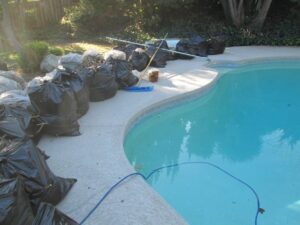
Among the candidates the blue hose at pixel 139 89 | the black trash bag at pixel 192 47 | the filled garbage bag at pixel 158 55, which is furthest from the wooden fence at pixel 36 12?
the blue hose at pixel 139 89

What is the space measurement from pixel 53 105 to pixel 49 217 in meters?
1.87

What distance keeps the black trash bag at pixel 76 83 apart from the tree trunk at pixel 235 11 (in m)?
7.45

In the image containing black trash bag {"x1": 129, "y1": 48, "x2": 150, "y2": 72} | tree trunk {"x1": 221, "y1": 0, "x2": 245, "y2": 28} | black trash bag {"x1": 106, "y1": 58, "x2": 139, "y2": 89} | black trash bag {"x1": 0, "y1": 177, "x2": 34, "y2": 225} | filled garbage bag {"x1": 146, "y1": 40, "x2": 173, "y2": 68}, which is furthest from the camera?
tree trunk {"x1": 221, "y1": 0, "x2": 245, "y2": 28}

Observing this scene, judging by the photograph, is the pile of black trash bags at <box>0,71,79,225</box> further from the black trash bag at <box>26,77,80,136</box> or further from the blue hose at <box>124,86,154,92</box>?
the blue hose at <box>124,86,154,92</box>

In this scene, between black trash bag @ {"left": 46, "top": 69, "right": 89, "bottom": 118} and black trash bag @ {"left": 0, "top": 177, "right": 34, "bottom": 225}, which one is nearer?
black trash bag @ {"left": 0, "top": 177, "right": 34, "bottom": 225}

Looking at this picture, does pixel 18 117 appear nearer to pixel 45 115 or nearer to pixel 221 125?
pixel 45 115

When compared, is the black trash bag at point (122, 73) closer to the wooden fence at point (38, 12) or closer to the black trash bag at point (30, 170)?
the black trash bag at point (30, 170)

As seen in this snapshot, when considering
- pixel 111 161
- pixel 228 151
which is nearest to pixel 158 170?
pixel 111 161

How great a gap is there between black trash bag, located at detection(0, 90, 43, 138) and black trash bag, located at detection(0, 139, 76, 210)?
12.9 inches

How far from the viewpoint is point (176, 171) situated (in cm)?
446

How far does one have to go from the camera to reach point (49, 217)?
246cm

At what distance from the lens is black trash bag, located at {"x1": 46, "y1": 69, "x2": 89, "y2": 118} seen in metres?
4.52

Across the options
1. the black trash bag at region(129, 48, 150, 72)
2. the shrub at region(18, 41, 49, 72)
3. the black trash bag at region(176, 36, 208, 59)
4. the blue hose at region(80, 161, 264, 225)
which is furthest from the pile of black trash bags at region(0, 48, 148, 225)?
the black trash bag at region(176, 36, 208, 59)

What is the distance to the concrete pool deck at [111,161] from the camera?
9.52 feet
